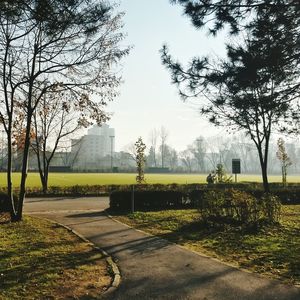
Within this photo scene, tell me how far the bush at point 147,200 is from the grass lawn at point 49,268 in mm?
7339

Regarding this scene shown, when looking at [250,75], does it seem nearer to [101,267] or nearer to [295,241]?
[295,241]

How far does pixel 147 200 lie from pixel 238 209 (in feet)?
25.7

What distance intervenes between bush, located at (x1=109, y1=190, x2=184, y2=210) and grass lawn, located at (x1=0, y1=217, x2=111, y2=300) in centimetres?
734

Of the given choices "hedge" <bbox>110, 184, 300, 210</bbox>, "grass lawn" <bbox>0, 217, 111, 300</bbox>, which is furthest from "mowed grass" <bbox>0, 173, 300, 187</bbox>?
"grass lawn" <bbox>0, 217, 111, 300</bbox>

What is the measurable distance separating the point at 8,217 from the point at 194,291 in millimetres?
11771

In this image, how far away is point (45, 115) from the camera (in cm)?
3375

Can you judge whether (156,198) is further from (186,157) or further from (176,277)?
(186,157)

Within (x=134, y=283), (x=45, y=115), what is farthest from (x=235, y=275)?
(x=45, y=115)

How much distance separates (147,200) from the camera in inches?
799

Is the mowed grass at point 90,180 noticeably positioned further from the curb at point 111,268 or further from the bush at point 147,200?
the curb at point 111,268

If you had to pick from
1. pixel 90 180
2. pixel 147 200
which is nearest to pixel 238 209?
pixel 147 200

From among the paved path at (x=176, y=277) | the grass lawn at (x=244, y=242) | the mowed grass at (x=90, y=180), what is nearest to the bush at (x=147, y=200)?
the grass lawn at (x=244, y=242)

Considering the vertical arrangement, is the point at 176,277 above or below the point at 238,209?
below

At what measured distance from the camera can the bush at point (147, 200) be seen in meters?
19.4
